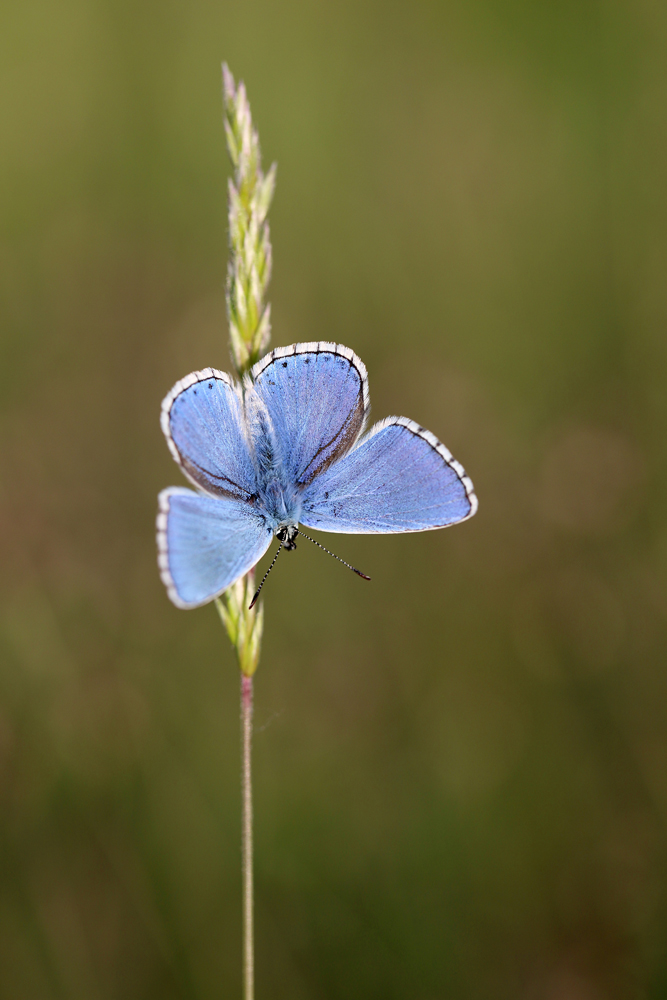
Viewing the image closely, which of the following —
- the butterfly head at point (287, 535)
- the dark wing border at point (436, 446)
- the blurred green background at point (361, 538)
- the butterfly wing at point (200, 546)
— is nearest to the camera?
the butterfly wing at point (200, 546)

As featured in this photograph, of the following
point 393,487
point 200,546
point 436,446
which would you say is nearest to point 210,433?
point 200,546

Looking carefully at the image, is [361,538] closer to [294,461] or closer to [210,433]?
[294,461]

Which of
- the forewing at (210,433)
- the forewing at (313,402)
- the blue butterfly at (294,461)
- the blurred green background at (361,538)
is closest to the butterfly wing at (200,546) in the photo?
the blue butterfly at (294,461)

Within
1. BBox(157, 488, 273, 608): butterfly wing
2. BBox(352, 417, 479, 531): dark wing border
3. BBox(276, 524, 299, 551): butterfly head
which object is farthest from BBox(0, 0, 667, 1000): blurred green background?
BBox(352, 417, 479, 531): dark wing border

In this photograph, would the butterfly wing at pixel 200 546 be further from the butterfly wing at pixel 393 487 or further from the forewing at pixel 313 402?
the forewing at pixel 313 402

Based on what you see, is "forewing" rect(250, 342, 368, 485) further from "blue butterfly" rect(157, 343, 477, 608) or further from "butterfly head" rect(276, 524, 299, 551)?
"butterfly head" rect(276, 524, 299, 551)

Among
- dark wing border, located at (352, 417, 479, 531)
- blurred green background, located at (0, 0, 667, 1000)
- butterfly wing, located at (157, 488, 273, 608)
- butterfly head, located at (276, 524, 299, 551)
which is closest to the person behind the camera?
butterfly wing, located at (157, 488, 273, 608)

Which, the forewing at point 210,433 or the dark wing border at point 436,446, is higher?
the forewing at point 210,433
